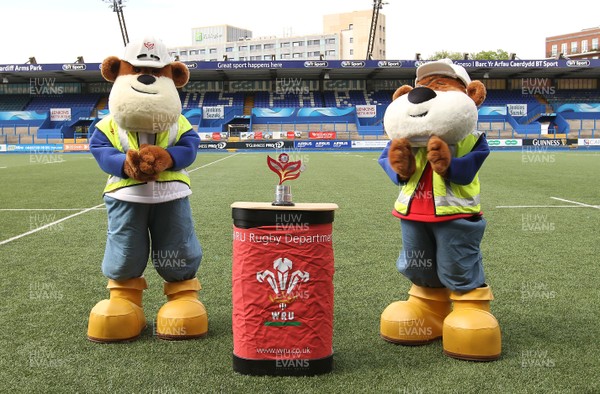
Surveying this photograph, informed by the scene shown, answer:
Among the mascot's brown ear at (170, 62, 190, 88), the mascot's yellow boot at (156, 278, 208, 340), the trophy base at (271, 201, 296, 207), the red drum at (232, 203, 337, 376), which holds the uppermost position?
the mascot's brown ear at (170, 62, 190, 88)

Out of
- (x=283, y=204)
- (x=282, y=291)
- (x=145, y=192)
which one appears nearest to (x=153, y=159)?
(x=145, y=192)

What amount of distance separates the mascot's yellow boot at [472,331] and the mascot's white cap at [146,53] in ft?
7.21

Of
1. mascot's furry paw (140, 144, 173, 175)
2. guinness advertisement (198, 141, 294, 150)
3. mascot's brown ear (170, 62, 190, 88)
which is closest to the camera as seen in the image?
mascot's furry paw (140, 144, 173, 175)

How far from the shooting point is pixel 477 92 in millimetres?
3533

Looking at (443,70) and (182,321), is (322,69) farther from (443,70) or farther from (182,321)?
(182,321)

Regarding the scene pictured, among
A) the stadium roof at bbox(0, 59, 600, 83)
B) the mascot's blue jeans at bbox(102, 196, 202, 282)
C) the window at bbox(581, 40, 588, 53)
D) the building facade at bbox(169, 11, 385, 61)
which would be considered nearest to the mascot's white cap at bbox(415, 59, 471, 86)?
the mascot's blue jeans at bbox(102, 196, 202, 282)

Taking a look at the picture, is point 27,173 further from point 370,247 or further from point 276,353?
point 276,353

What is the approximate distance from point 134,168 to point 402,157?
4.83 feet

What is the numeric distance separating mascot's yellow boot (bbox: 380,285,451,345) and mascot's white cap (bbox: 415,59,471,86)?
124 cm

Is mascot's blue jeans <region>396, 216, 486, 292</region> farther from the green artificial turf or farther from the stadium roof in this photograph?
the stadium roof

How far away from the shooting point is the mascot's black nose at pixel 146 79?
3615 mm

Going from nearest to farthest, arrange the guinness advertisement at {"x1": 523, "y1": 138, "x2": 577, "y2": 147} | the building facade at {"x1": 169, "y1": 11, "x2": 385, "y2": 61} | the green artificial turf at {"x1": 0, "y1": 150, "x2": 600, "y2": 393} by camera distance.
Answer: the green artificial turf at {"x1": 0, "y1": 150, "x2": 600, "y2": 393}, the guinness advertisement at {"x1": 523, "y1": 138, "x2": 577, "y2": 147}, the building facade at {"x1": 169, "y1": 11, "x2": 385, "y2": 61}

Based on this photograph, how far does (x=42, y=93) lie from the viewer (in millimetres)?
50062

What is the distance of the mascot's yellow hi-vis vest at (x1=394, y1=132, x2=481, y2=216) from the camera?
346 centimetres
